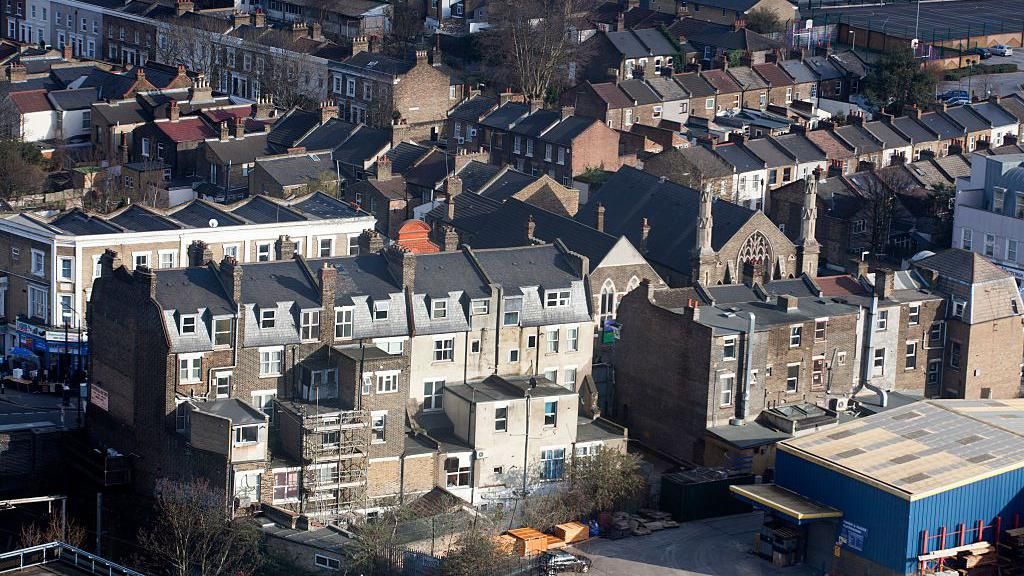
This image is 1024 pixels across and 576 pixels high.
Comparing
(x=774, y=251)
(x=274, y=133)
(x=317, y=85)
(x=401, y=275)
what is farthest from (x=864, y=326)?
(x=317, y=85)

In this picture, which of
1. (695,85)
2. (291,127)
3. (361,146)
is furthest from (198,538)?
(695,85)

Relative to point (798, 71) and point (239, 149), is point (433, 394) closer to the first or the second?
point (239, 149)

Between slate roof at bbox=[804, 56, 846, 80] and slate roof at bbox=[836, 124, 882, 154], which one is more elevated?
slate roof at bbox=[804, 56, 846, 80]

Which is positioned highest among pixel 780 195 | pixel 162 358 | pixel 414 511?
pixel 780 195

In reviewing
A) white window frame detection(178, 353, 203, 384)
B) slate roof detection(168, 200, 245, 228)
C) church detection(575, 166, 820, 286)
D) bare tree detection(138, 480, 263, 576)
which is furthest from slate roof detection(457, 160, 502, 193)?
bare tree detection(138, 480, 263, 576)

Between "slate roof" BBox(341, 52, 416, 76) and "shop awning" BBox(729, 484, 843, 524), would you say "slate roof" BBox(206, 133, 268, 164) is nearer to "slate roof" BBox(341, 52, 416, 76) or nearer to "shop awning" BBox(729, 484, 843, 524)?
"slate roof" BBox(341, 52, 416, 76)

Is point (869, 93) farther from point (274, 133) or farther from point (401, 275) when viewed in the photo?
point (401, 275)

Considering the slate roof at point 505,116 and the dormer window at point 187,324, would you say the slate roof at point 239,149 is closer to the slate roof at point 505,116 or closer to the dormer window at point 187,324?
the slate roof at point 505,116
